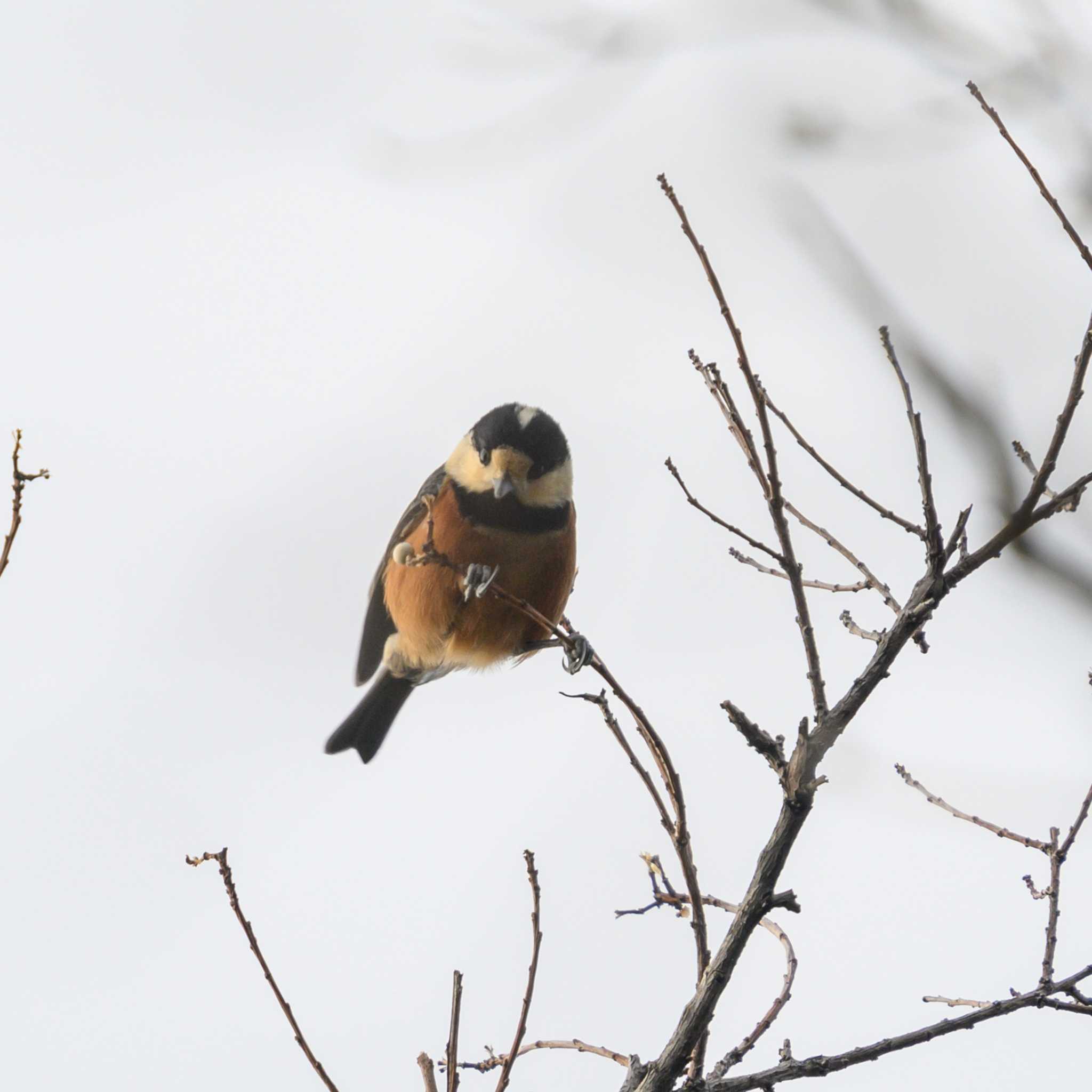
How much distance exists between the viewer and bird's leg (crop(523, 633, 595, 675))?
3.64 m

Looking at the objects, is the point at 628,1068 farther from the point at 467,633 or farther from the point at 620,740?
the point at 467,633

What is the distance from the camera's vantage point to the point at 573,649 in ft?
12.3

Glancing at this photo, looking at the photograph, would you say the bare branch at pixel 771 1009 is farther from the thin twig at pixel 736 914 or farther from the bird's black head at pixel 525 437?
the bird's black head at pixel 525 437

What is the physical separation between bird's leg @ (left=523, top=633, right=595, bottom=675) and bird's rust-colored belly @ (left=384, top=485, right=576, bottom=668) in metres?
0.04

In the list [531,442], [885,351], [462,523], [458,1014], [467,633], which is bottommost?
[458,1014]

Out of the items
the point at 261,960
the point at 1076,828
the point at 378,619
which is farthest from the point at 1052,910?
the point at 378,619

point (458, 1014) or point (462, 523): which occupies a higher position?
point (462, 523)

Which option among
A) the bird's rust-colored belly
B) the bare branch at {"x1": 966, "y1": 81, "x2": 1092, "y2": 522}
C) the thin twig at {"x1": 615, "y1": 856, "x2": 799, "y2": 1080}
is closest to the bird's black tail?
the bird's rust-colored belly

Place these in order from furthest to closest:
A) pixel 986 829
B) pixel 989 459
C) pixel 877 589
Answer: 1. pixel 986 829
2. pixel 877 589
3. pixel 989 459

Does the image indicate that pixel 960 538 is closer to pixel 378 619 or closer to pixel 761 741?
pixel 761 741

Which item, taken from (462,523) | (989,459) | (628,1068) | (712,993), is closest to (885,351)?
(989,459)

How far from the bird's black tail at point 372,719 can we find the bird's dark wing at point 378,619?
24cm

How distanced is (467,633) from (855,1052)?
3197 millimetres

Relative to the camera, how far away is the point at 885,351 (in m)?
2.89
